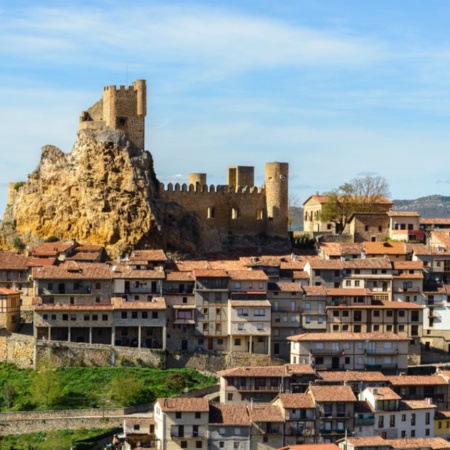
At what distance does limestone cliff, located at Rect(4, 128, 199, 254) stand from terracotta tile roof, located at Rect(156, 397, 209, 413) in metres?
24.4

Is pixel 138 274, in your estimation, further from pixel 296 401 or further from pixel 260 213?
pixel 260 213

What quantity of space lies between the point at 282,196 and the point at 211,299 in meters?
24.0

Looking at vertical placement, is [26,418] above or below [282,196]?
below

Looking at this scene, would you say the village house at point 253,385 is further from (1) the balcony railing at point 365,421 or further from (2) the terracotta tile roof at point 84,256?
(2) the terracotta tile roof at point 84,256

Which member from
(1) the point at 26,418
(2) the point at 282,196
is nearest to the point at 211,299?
(1) the point at 26,418

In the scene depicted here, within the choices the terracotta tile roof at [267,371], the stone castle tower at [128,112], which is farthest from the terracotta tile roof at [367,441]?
the stone castle tower at [128,112]

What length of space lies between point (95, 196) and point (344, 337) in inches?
991

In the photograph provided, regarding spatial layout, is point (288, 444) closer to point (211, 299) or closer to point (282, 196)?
point (211, 299)

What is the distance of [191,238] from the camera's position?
4085 inches

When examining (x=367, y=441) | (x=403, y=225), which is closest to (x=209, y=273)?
(x=367, y=441)

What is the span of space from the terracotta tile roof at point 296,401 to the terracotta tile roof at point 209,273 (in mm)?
13916

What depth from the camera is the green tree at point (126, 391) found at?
79938mm

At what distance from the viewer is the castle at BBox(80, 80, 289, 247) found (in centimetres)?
10438

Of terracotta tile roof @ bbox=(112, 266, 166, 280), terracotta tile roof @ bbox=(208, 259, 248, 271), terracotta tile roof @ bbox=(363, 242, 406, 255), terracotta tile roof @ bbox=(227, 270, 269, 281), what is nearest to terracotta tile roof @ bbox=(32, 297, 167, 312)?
terracotta tile roof @ bbox=(112, 266, 166, 280)
